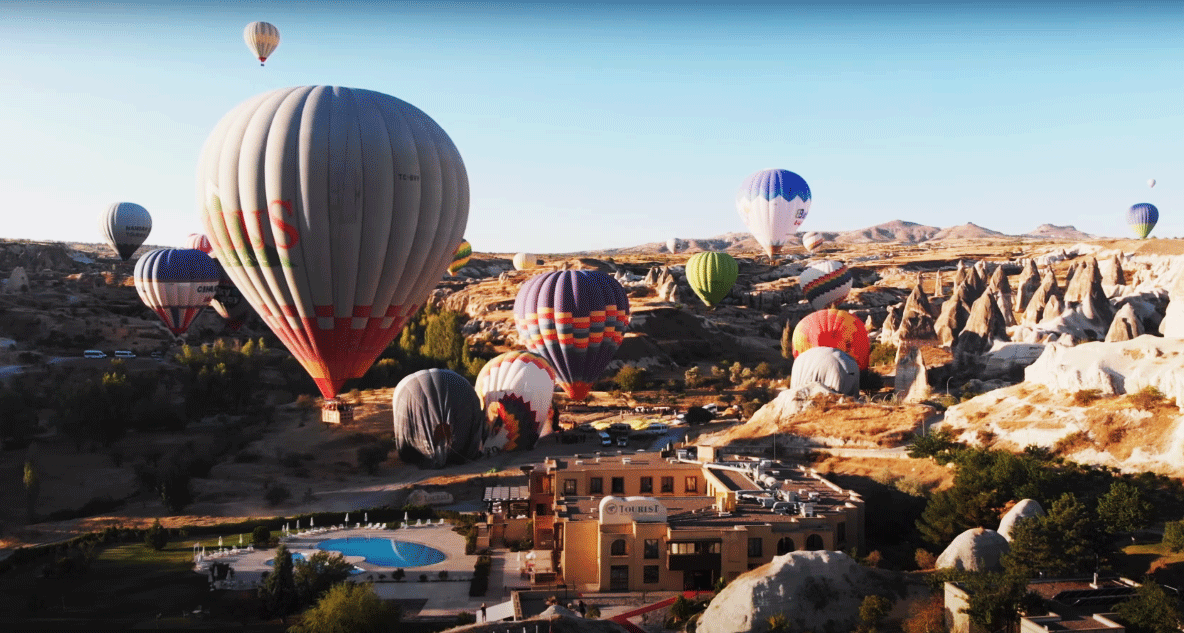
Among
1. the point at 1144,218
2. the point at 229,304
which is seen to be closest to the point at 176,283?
the point at 229,304

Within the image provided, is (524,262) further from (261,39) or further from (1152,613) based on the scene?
(1152,613)

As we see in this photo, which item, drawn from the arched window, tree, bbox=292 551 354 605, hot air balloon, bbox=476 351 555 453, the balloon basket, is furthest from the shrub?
the balloon basket

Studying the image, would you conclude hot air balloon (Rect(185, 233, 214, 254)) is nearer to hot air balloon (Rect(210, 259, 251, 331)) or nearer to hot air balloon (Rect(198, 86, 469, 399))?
hot air balloon (Rect(210, 259, 251, 331))

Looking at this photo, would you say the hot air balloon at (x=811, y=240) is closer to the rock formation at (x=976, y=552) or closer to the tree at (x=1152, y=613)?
the rock formation at (x=976, y=552)

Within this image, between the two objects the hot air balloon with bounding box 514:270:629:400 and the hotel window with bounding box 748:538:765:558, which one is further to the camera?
the hot air balloon with bounding box 514:270:629:400

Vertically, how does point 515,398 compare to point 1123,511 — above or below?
above
